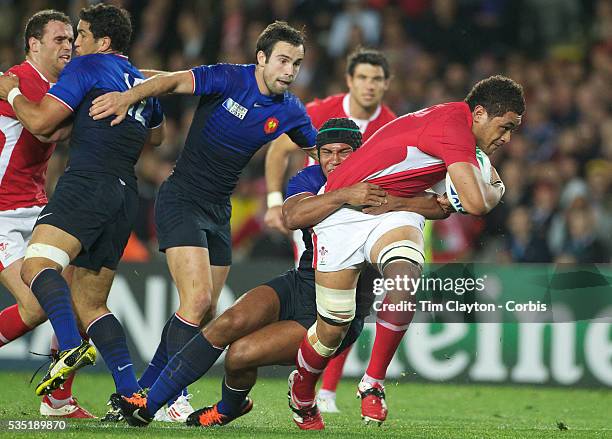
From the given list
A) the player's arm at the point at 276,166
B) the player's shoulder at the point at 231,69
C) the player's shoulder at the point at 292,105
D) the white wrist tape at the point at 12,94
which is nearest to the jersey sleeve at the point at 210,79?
the player's shoulder at the point at 231,69

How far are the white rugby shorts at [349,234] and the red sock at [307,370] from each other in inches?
18.9

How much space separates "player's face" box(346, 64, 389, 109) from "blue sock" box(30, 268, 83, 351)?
328cm

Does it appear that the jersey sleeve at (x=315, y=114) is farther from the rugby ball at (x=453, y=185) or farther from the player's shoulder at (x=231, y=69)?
the rugby ball at (x=453, y=185)

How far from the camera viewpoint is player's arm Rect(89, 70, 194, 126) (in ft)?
21.7

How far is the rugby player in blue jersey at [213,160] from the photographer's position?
7000 millimetres

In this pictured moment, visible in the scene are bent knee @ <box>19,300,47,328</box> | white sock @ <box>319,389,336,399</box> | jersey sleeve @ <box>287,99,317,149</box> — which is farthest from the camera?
white sock @ <box>319,389,336,399</box>

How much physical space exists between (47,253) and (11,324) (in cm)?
97

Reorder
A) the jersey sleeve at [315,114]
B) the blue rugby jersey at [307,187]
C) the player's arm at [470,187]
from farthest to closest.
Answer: the jersey sleeve at [315,114] < the blue rugby jersey at [307,187] < the player's arm at [470,187]

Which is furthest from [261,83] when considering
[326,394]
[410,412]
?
[410,412]

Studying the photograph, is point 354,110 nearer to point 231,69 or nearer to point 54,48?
point 231,69

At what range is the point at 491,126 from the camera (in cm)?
638

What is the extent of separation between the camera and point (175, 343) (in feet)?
22.7

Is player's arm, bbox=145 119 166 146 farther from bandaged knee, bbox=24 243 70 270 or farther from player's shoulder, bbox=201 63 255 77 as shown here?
bandaged knee, bbox=24 243 70 270

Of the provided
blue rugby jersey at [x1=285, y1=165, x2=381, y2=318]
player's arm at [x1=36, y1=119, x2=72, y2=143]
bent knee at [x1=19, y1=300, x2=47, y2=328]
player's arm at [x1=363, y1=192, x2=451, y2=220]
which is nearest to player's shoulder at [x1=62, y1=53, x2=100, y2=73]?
player's arm at [x1=36, y1=119, x2=72, y2=143]
